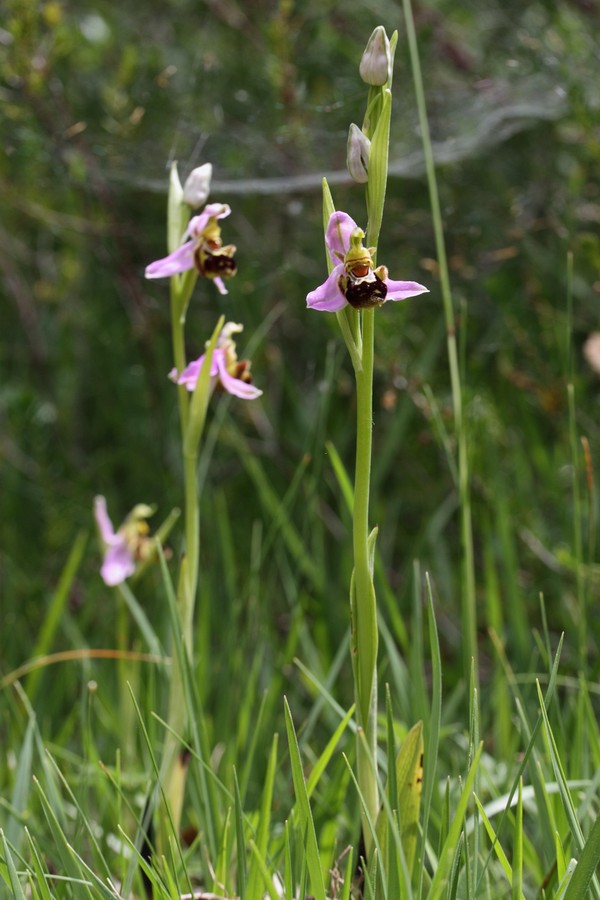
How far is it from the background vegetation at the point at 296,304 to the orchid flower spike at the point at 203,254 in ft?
2.48

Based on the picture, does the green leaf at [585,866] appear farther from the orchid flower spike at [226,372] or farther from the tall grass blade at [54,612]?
the tall grass blade at [54,612]

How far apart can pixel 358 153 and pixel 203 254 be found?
367mm

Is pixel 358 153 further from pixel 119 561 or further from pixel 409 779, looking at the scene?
pixel 119 561

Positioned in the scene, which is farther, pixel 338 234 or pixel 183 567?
pixel 183 567

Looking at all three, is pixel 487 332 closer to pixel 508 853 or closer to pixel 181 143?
pixel 181 143

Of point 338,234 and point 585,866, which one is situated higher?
point 338,234

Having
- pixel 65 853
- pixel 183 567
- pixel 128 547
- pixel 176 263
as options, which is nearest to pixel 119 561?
pixel 128 547

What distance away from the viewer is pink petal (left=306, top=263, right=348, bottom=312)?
1.03 metres

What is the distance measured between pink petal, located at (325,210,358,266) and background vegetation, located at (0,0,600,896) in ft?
3.38

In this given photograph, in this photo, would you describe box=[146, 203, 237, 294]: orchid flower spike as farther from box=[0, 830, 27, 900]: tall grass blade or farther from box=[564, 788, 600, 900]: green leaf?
box=[564, 788, 600, 900]: green leaf

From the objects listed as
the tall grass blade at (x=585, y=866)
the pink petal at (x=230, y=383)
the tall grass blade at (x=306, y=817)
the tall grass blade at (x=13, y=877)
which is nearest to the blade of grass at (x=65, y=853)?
the tall grass blade at (x=13, y=877)

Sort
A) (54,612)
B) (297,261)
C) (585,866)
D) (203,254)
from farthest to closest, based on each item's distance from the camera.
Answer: (297,261), (54,612), (203,254), (585,866)

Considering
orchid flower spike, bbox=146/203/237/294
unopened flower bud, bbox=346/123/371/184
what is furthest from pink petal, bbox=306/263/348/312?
orchid flower spike, bbox=146/203/237/294

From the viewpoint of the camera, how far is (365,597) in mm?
1087
